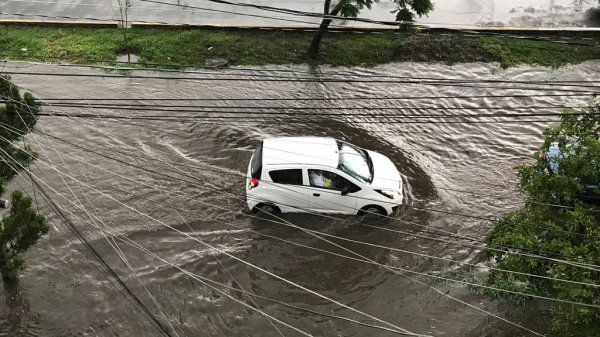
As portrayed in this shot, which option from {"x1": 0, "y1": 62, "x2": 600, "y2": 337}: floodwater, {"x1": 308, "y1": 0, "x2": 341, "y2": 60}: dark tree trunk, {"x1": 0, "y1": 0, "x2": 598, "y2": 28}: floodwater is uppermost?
{"x1": 0, "y1": 0, "x2": 598, "y2": 28}: floodwater

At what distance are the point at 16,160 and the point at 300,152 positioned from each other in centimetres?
522

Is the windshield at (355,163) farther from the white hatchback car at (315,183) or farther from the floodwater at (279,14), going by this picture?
the floodwater at (279,14)

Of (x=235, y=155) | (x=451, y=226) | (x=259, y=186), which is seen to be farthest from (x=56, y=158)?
(x=451, y=226)

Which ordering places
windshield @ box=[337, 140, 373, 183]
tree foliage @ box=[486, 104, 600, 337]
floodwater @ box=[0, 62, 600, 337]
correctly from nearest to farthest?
tree foliage @ box=[486, 104, 600, 337] → floodwater @ box=[0, 62, 600, 337] → windshield @ box=[337, 140, 373, 183]

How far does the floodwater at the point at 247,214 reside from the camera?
31.2ft

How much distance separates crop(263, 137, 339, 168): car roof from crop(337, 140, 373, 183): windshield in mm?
174

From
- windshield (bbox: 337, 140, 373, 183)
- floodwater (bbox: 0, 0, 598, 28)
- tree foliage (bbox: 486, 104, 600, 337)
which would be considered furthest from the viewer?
floodwater (bbox: 0, 0, 598, 28)

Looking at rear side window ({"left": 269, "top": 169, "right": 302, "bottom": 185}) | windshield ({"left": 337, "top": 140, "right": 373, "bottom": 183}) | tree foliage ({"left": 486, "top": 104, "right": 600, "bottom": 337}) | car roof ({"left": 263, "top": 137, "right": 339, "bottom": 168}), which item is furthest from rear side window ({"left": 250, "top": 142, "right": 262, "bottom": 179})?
tree foliage ({"left": 486, "top": 104, "right": 600, "bottom": 337})

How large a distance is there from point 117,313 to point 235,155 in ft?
16.1

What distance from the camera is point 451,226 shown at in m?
11.4

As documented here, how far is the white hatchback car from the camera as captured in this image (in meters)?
11.0

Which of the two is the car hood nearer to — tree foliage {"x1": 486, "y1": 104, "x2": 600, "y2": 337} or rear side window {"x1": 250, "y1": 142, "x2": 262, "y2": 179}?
rear side window {"x1": 250, "y1": 142, "x2": 262, "y2": 179}

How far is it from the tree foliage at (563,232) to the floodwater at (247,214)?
1838mm

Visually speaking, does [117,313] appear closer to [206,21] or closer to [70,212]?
[70,212]
